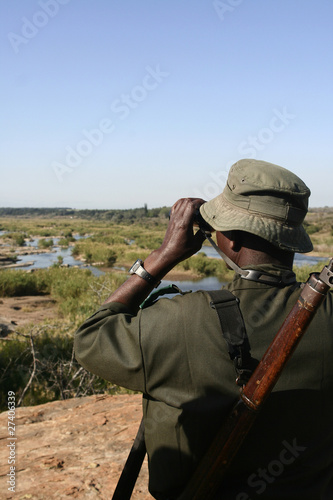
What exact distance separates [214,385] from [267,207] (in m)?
0.63

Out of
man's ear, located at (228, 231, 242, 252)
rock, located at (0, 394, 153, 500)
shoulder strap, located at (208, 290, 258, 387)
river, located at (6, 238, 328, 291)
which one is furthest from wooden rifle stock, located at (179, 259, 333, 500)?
river, located at (6, 238, 328, 291)

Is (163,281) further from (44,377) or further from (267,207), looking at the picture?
(267,207)

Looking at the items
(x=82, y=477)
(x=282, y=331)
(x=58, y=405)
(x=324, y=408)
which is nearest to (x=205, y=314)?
(x=282, y=331)

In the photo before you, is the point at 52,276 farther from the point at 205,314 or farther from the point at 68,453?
the point at 205,314

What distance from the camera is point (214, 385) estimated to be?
4.34 ft

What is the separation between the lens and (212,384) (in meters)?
1.32

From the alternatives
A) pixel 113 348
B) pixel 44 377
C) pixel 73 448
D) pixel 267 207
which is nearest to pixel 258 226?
pixel 267 207

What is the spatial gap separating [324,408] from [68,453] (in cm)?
237

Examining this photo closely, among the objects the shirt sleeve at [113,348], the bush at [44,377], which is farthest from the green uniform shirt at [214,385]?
the bush at [44,377]

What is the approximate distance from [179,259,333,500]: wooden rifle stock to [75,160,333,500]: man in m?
0.05

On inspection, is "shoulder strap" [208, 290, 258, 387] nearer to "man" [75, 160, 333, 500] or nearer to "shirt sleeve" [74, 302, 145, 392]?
"man" [75, 160, 333, 500]

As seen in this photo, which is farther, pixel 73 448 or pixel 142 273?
pixel 73 448

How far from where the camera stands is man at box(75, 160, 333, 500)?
52.2 inches

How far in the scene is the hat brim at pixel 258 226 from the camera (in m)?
1.43
